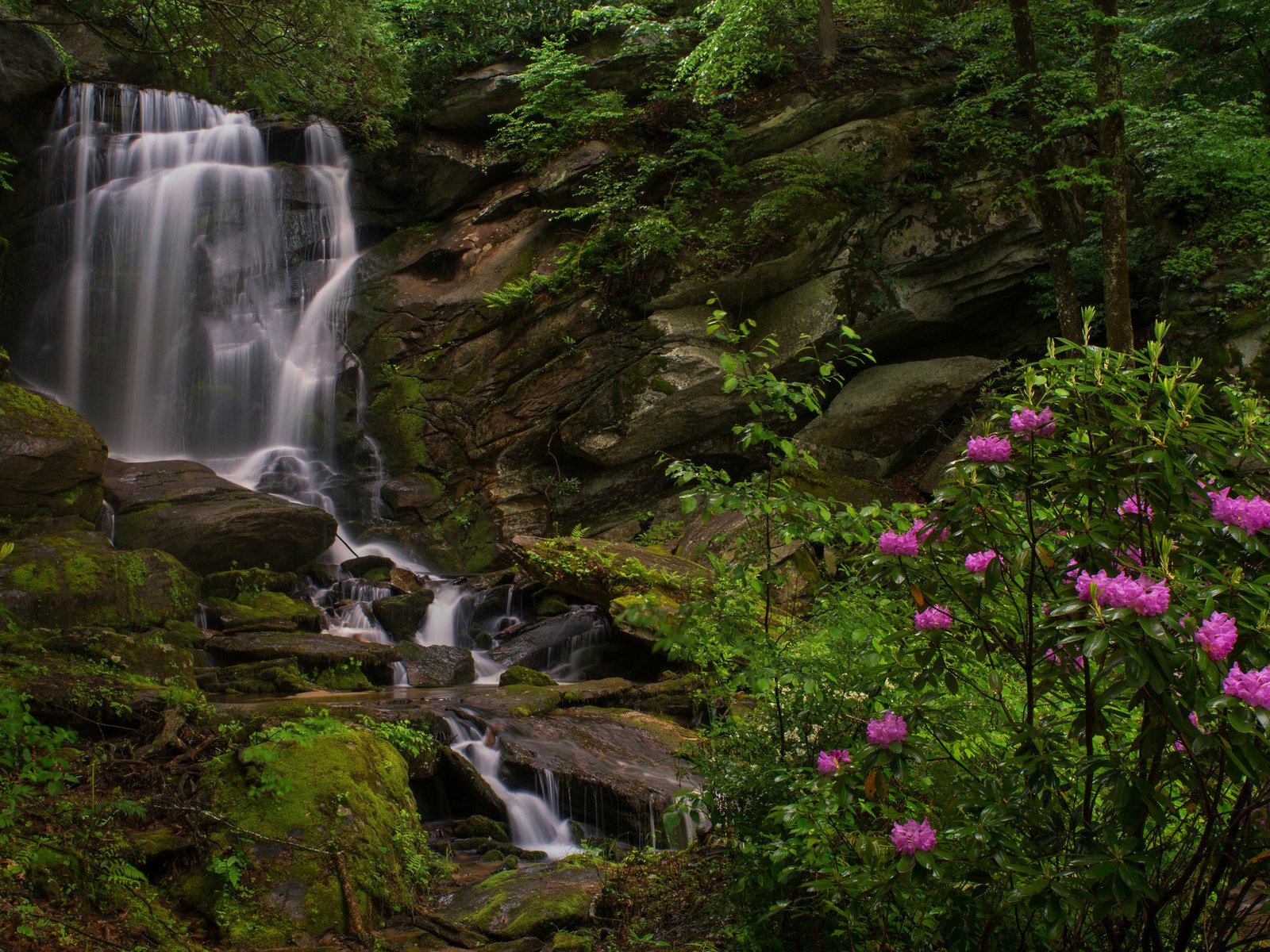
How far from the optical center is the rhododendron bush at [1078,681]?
174 centimetres

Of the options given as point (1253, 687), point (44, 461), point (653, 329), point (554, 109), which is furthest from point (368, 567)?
point (1253, 687)

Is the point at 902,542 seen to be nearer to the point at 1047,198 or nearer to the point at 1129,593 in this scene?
the point at 1129,593

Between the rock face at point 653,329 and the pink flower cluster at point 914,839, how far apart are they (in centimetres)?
1129

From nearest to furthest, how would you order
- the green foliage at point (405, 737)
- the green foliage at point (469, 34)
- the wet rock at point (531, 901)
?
1. the wet rock at point (531, 901)
2. the green foliage at point (405, 737)
3. the green foliage at point (469, 34)

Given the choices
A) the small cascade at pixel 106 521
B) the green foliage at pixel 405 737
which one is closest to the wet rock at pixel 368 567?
the small cascade at pixel 106 521

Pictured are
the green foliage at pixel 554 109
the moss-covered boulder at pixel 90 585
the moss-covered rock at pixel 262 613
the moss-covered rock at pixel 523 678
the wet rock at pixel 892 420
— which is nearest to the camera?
the moss-covered boulder at pixel 90 585

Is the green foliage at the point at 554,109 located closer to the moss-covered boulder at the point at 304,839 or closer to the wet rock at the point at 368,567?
the wet rock at the point at 368,567

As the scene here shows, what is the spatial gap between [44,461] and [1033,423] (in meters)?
12.2

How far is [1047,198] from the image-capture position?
12375 millimetres

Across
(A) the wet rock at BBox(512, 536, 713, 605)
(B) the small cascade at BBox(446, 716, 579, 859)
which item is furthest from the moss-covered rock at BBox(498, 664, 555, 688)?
(B) the small cascade at BBox(446, 716, 579, 859)

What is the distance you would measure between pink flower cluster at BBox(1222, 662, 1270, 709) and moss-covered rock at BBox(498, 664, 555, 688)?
837cm

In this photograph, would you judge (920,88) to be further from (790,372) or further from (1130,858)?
(1130,858)

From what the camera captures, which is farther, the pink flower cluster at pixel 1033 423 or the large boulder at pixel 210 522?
the large boulder at pixel 210 522

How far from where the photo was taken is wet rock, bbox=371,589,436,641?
1166cm
